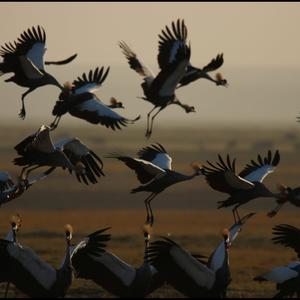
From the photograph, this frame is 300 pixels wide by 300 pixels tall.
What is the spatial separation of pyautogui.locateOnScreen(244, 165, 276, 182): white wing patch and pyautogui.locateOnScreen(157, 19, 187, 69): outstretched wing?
2610 millimetres

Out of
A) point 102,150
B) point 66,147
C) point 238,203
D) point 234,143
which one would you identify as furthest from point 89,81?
point 234,143

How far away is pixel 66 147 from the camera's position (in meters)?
19.6

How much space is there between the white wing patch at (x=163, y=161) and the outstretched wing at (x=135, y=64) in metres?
2.16

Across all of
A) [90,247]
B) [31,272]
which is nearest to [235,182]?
[90,247]

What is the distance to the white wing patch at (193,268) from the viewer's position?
17.1m

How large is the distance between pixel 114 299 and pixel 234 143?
62.0 meters

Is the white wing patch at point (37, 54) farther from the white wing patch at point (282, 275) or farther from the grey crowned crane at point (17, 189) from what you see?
the white wing patch at point (282, 275)

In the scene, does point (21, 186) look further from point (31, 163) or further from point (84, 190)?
point (84, 190)

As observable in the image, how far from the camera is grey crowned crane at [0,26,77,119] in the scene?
67.0ft

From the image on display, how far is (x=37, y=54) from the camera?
21219 mm

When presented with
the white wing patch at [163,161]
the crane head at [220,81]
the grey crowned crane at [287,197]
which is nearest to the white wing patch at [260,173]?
the grey crowned crane at [287,197]

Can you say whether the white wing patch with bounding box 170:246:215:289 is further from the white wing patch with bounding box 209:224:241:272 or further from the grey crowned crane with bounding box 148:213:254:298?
the white wing patch with bounding box 209:224:241:272

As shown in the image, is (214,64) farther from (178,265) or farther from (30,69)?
(178,265)

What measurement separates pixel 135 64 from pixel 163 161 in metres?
3.34
